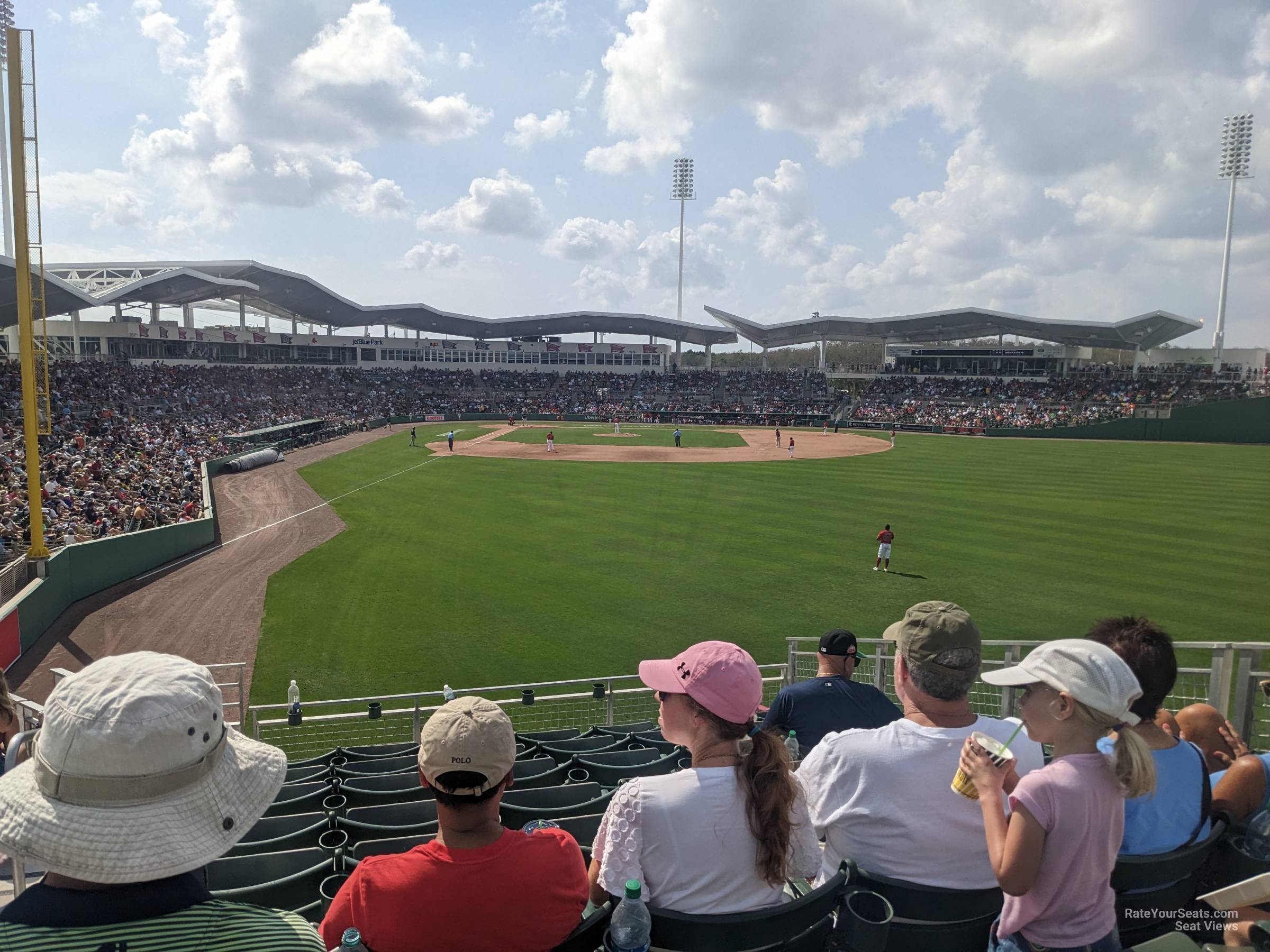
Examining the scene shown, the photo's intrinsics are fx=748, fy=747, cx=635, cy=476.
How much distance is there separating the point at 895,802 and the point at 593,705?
814 centimetres

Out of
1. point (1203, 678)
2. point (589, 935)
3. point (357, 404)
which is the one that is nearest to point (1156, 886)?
point (589, 935)

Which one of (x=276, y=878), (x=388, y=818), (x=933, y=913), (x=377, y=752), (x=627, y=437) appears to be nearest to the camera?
(x=933, y=913)

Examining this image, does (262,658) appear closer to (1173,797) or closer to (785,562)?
(785,562)

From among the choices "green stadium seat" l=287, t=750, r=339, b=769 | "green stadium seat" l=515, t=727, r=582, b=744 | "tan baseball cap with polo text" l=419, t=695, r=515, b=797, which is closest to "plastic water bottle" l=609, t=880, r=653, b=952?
"tan baseball cap with polo text" l=419, t=695, r=515, b=797

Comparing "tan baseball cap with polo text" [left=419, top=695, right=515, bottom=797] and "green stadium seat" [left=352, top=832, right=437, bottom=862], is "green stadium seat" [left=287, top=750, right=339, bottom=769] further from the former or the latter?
"tan baseball cap with polo text" [left=419, top=695, right=515, bottom=797]

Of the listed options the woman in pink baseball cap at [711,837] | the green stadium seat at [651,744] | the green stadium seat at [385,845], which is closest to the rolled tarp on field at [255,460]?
the green stadium seat at [651,744]

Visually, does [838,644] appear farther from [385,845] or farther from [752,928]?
[385,845]

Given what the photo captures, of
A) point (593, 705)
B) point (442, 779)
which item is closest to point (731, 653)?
point (442, 779)

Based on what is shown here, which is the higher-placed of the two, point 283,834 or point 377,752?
point 283,834

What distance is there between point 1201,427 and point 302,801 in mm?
65961

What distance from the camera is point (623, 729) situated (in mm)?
8523

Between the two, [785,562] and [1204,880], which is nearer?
[1204,880]

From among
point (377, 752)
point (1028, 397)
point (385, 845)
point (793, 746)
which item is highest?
point (1028, 397)

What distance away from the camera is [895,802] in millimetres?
3227
